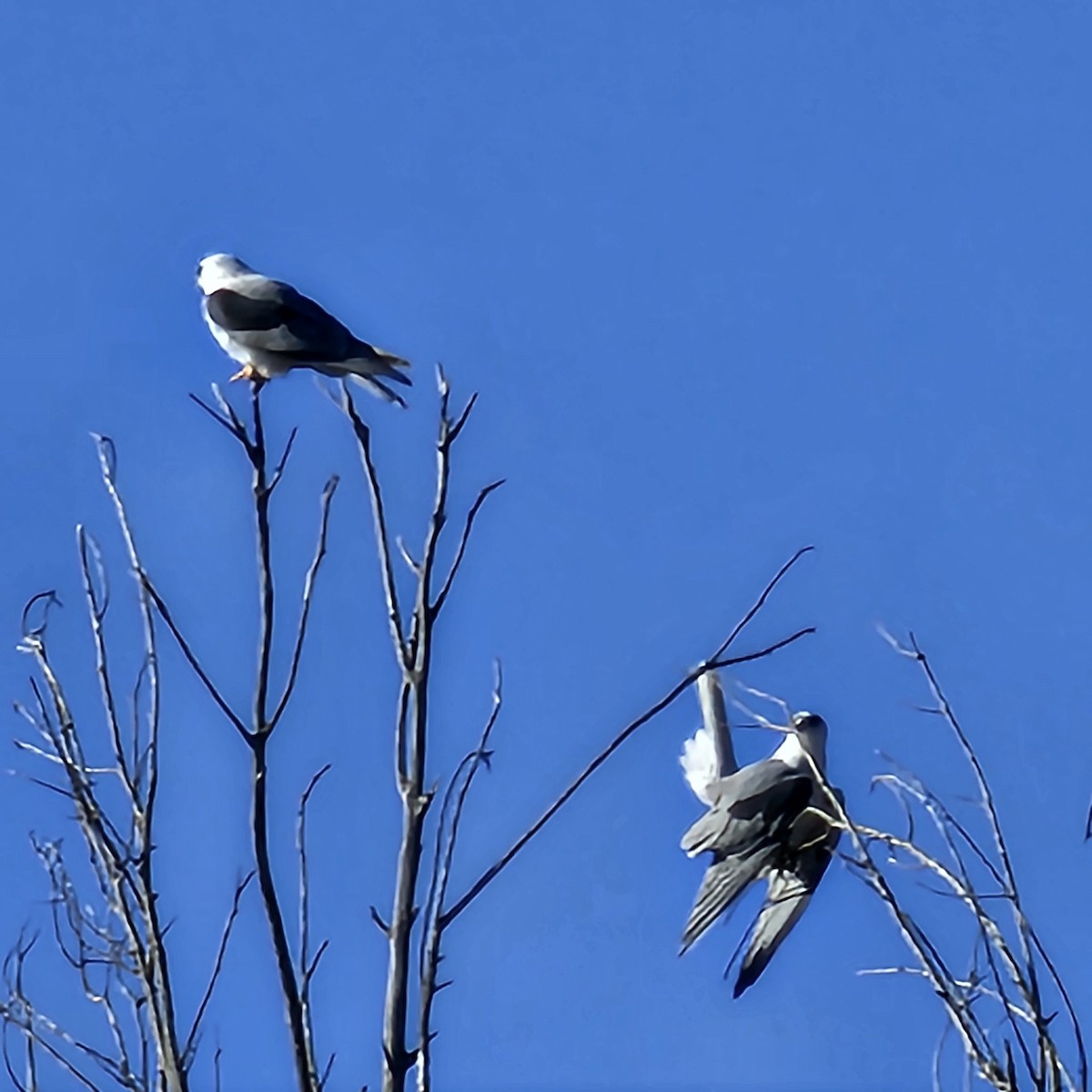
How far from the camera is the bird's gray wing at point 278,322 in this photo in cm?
566

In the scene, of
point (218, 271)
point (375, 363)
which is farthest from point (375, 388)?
point (218, 271)

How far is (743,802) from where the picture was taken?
5.55 m

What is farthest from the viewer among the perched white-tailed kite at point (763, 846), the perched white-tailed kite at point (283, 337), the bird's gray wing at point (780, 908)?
the perched white-tailed kite at point (283, 337)

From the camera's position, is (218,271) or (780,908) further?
(218,271)

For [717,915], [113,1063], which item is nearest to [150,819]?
[113,1063]

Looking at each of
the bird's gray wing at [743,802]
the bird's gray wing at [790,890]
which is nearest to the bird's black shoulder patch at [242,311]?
the bird's gray wing at [743,802]

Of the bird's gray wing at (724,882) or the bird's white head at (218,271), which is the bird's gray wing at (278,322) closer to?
the bird's white head at (218,271)

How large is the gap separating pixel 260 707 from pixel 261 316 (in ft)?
11.5

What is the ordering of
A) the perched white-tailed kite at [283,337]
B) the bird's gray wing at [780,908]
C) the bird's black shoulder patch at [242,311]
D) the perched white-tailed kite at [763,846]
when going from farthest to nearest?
the bird's black shoulder patch at [242,311] → the perched white-tailed kite at [283,337] → the perched white-tailed kite at [763,846] → the bird's gray wing at [780,908]

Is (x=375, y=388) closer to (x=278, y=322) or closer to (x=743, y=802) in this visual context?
(x=278, y=322)

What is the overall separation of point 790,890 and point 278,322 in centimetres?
212

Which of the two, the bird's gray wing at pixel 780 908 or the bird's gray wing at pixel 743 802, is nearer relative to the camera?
the bird's gray wing at pixel 780 908

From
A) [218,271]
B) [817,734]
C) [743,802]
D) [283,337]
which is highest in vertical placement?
[218,271]

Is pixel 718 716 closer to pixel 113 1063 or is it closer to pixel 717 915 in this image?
pixel 717 915
